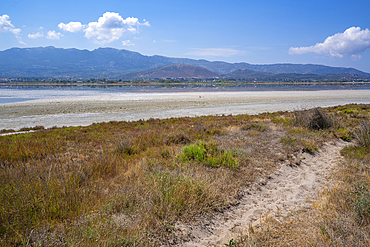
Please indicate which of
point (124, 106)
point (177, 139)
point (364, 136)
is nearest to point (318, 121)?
point (364, 136)

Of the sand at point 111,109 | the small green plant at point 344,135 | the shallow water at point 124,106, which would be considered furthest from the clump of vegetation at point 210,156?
the sand at point 111,109

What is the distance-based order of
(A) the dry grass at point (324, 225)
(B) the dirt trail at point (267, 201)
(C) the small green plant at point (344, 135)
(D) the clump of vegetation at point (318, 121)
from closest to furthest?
(A) the dry grass at point (324, 225) → (B) the dirt trail at point (267, 201) → (C) the small green plant at point (344, 135) → (D) the clump of vegetation at point (318, 121)

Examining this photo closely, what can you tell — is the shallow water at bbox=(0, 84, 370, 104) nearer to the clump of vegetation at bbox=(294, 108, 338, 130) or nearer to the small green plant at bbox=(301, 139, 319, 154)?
the clump of vegetation at bbox=(294, 108, 338, 130)

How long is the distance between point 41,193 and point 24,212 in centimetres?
53

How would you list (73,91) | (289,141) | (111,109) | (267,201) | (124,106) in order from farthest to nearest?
1. (73,91)
2. (124,106)
3. (111,109)
4. (289,141)
5. (267,201)

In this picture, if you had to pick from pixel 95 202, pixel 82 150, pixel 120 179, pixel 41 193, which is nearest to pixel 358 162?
pixel 120 179

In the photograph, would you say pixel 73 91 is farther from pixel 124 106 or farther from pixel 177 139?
pixel 177 139

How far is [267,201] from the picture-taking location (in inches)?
202

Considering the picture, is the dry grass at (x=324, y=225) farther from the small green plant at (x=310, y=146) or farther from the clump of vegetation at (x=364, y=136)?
the clump of vegetation at (x=364, y=136)

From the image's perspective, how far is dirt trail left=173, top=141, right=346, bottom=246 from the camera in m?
3.87

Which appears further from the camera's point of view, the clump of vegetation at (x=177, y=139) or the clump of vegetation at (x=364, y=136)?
the clump of vegetation at (x=177, y=139)

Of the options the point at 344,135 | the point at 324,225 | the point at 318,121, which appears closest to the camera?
the point at 324,225

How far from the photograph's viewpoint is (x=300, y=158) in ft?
26.3

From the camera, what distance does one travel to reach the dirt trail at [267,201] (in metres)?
3.87
